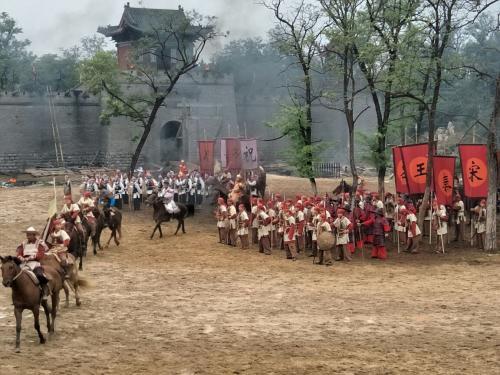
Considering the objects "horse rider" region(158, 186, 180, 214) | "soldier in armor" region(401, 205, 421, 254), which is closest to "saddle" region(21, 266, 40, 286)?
"horse rider" region(158, 186, 180, 214)

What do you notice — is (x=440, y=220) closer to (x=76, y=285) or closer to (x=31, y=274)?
(x=76, y=285)

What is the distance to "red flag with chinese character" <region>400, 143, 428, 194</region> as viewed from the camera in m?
25.0

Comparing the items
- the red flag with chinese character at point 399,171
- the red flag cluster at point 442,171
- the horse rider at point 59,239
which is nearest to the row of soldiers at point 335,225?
the red flag cluster at point 442,171

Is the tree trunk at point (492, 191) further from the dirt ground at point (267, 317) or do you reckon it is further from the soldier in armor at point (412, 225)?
the soldier in armor at point (412, 225)

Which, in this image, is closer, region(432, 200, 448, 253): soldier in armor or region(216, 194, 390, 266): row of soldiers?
region(216, 194, 390, 266): row of soldiers

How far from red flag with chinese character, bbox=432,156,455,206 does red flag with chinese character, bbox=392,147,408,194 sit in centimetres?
119

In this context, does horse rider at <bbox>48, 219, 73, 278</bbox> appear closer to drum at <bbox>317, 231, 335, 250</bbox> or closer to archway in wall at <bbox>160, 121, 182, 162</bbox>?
drum at <bbox>317, 231, 335, 250</bbox>

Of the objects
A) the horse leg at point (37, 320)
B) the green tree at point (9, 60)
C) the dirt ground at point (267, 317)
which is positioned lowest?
the dirt ground at point (267, 317)

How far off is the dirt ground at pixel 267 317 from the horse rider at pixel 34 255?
115 centimetres

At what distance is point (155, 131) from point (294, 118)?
2266 cm

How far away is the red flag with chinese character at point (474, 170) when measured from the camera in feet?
81.3

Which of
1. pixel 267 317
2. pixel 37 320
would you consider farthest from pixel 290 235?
pixel 37 320

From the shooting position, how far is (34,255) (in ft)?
41.2

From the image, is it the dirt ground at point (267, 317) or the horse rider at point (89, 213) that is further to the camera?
the horse rider at point (89, 213)
